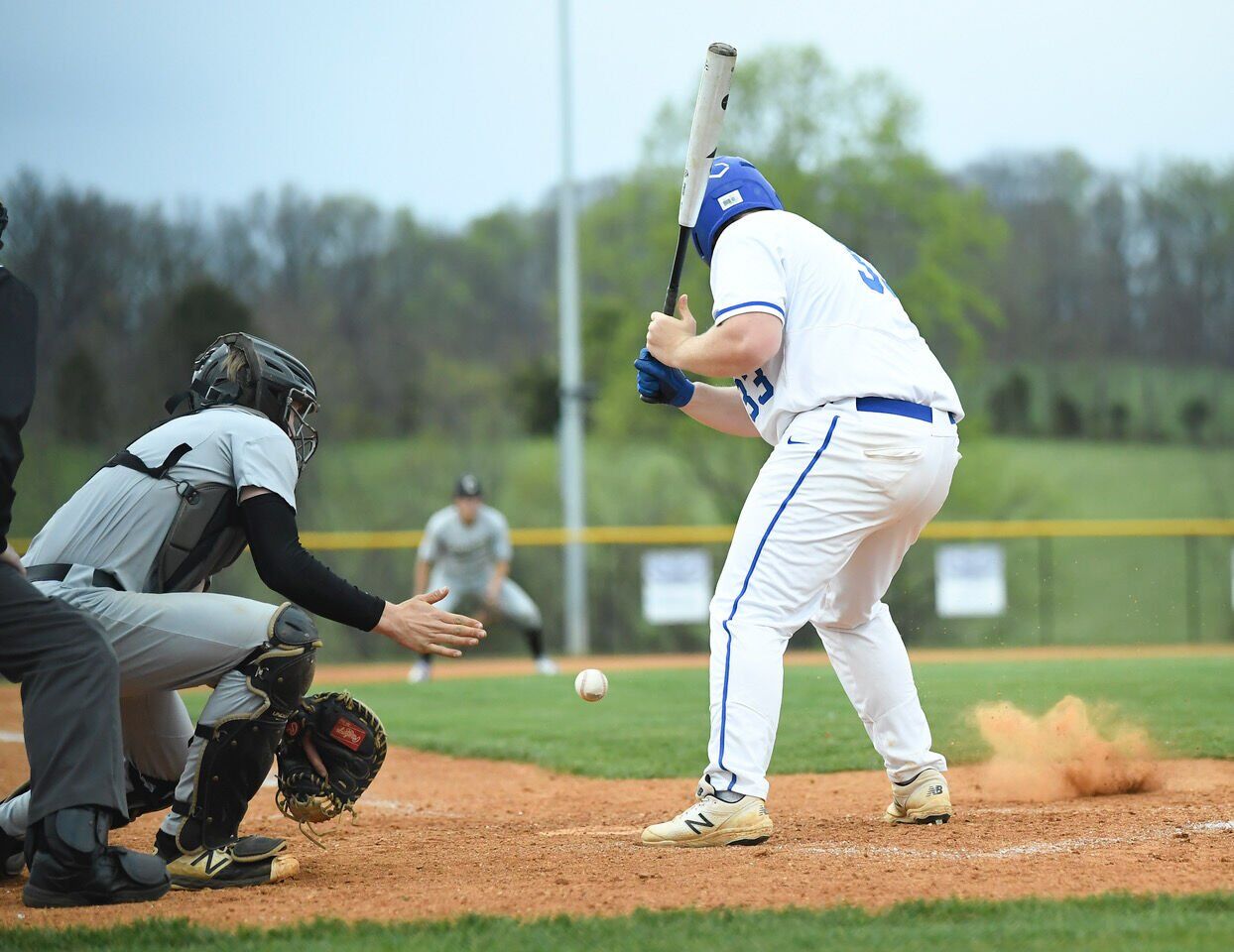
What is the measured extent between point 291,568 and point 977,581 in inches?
800

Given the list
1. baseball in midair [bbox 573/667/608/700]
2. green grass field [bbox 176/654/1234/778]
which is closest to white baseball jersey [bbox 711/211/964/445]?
baseball in midair [bbox 573/667/608/700]

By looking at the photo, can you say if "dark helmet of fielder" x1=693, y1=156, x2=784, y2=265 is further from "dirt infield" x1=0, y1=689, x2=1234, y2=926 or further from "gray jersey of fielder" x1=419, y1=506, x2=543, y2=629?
"gray jersey of fielder" x1=419, y1=506, x2=543, y2=629

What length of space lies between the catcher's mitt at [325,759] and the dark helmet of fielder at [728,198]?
1997 millimetres

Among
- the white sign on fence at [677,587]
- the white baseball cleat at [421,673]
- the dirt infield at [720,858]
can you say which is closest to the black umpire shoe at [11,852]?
the dirt infield at [720,858]

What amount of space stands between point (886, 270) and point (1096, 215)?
623cm

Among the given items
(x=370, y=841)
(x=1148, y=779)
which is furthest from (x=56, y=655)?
(x=1148, y=779)

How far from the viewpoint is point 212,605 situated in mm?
4199

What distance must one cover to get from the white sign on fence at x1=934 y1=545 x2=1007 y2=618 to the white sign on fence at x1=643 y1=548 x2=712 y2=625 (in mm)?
3911

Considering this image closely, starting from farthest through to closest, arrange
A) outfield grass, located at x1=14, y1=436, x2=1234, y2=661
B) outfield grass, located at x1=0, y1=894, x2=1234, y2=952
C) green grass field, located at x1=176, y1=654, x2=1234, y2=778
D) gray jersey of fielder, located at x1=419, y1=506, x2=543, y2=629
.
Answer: outfield grass, located at x1=14, y1=436, x2=1234, y2=661 → gray jersey of fielder, located at x1=419, y1=506, x2=543, y2=629 → green grass field, located at x1=176, y1=654, x2=1234, y2=778 → outfield grass, located at x1=0, y1=894, x2=1234, y2=952

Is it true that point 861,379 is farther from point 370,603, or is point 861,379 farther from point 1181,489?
point 1181,489

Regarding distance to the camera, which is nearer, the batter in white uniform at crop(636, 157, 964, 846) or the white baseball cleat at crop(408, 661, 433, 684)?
the batter in white uniform at crop(636, 157, 964, 846)

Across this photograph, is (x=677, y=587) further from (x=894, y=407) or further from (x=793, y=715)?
(x=894, y=407)

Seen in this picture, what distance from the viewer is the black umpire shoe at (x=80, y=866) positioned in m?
3.78

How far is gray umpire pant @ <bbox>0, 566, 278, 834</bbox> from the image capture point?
4.09 metres
